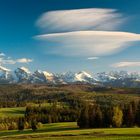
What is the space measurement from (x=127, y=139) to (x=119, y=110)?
80.7 m

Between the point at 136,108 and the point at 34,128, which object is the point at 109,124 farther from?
the point at 34,128

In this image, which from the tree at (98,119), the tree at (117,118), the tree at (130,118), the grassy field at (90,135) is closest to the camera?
the grassy field at (90,135)

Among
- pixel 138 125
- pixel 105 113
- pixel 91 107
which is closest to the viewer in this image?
pixel 138 125

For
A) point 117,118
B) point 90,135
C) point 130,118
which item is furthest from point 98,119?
point 90,135

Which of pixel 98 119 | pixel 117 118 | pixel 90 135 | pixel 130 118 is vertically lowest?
pixel 98 119

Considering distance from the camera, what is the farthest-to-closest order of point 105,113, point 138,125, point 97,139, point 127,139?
point 105,113 → point 138,125 → point 97,139 → point 127,139

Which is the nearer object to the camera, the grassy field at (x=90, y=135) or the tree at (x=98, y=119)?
the grassy field at (x=90, y=135)

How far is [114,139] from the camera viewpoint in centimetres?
8294

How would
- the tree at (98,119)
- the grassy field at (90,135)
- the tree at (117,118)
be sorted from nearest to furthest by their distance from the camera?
the grassy field at (90,135) < the tree at (117,118) < the tree at (98,119)

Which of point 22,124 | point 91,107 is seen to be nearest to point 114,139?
point 91,107

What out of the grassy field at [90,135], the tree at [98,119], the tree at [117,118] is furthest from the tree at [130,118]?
the grassy field at [90,135]

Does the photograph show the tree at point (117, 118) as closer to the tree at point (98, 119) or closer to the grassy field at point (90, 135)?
the tree at point (98, 119)

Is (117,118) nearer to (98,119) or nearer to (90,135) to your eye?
(98,119)

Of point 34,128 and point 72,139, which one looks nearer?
point 72,139
